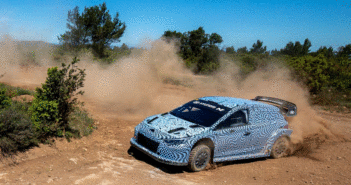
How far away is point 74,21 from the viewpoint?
2544 centimetres

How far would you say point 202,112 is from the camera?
648 cm

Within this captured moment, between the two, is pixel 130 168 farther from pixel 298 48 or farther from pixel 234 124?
pixel 298 48

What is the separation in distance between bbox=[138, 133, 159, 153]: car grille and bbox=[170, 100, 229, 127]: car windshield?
1079mm

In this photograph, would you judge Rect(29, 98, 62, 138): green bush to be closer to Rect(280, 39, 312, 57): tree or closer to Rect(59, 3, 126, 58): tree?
Rect(59, 3, 126, 58): tree

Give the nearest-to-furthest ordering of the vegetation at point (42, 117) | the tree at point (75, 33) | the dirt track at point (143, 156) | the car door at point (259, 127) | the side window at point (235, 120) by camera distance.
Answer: the dirt track at point (143, 156), the vegetation at point (42, 117), the side window at point (235, 120), the car door at point (259, 127), the tree at point (75, 33)

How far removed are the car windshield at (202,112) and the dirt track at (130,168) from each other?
1.11m

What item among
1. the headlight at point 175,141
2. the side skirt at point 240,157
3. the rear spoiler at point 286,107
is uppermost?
the rear spoiler at point 286,107

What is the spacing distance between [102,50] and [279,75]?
682 inches

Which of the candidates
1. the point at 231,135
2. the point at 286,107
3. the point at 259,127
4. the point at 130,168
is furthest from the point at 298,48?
the point at 130,168

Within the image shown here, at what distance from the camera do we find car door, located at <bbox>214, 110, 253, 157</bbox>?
19.1 feet

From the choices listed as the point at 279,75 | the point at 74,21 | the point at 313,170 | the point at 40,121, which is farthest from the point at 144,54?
the point at 313,170

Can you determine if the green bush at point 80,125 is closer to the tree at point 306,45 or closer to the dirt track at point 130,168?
the dirt track at point 130,168

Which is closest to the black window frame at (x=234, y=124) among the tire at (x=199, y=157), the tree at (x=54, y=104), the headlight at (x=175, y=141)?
the tire at (x=199, y=157)

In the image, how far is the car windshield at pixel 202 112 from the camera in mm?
Result: 6075
